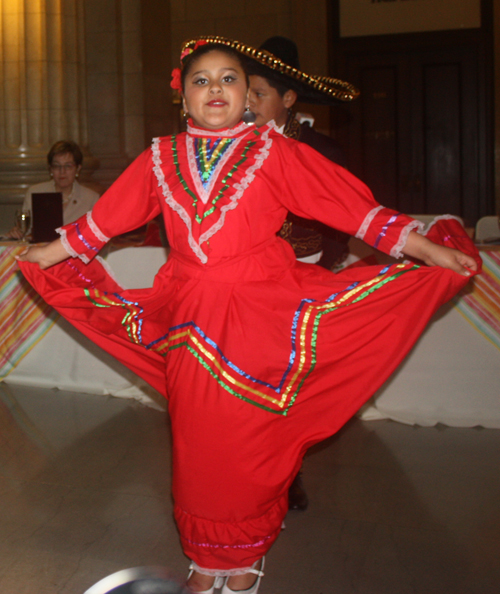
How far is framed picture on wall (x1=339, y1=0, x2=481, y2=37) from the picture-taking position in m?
6.20

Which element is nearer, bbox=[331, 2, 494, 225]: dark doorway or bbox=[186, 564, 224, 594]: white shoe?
bbox=[186, 564, 224, 594]: white shoe

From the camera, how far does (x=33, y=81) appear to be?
16.9 feet

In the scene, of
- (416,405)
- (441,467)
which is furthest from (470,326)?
(441,467)

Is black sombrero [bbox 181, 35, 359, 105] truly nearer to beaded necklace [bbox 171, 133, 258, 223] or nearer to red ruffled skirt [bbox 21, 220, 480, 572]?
beaded necklace [bbox 171, 133, 258, 223]

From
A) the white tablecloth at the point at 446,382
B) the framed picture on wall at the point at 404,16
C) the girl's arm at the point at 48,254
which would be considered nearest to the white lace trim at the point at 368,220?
the girl's arm at the point at 48,254

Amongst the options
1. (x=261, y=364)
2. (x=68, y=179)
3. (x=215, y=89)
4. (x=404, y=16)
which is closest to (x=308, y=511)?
(x=261, y=364)

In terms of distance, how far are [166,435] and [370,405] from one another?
959 millimetres

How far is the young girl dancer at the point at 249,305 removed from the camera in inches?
64.2

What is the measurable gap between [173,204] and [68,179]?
7.70ft

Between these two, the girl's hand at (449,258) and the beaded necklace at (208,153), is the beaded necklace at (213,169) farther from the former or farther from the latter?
the girl's hand at (449,258)

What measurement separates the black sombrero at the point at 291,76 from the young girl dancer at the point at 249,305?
0.24 m

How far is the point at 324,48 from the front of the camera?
620 centimetres

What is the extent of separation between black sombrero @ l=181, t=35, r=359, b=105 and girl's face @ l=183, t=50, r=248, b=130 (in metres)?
0.16

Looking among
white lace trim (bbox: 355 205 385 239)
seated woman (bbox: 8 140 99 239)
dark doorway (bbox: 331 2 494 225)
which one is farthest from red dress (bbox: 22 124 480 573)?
dark doorway (bbox: 331 2 494 225)
